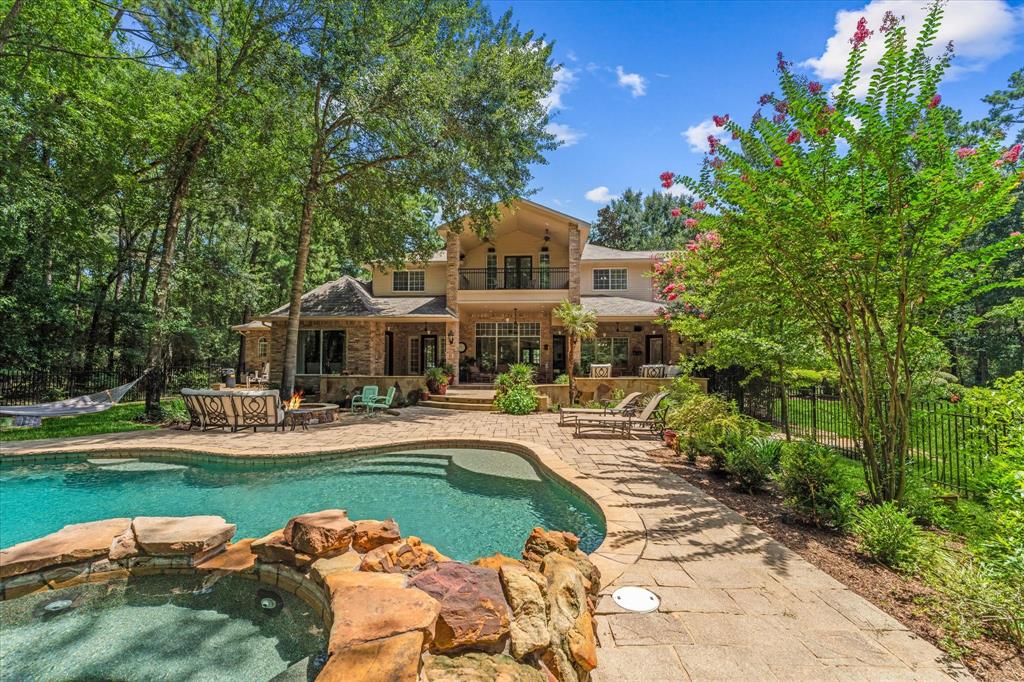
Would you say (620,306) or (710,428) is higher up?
(620,306)

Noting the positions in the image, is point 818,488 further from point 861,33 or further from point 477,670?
point 861,33

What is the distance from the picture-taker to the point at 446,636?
2176mm

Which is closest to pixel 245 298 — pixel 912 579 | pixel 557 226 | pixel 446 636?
pixel 557 226

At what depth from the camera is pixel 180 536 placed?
12.8ft

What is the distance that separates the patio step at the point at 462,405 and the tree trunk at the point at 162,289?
7.74 metres

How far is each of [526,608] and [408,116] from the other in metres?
12.9

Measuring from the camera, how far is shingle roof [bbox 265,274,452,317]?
16719mm

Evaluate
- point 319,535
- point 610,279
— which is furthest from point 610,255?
point 319,535

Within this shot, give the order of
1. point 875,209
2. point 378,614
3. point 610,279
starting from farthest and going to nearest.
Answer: point 610,279 → point 875,209 → point 378,614

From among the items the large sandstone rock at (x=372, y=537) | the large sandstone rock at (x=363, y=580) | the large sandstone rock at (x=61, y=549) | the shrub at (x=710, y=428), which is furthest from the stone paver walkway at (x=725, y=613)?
the large sandstone rock at (x=61, y=549)

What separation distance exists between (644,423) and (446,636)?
26.8ft

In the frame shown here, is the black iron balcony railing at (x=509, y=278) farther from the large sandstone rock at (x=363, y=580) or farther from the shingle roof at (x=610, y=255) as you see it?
the large sandstone rock at (x=363, y=580)

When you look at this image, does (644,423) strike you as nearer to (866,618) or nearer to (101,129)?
(866,618)

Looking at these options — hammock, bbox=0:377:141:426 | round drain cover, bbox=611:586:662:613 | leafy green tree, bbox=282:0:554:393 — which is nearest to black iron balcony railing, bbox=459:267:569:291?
leafy green tree, bbox=282:0:554:393
